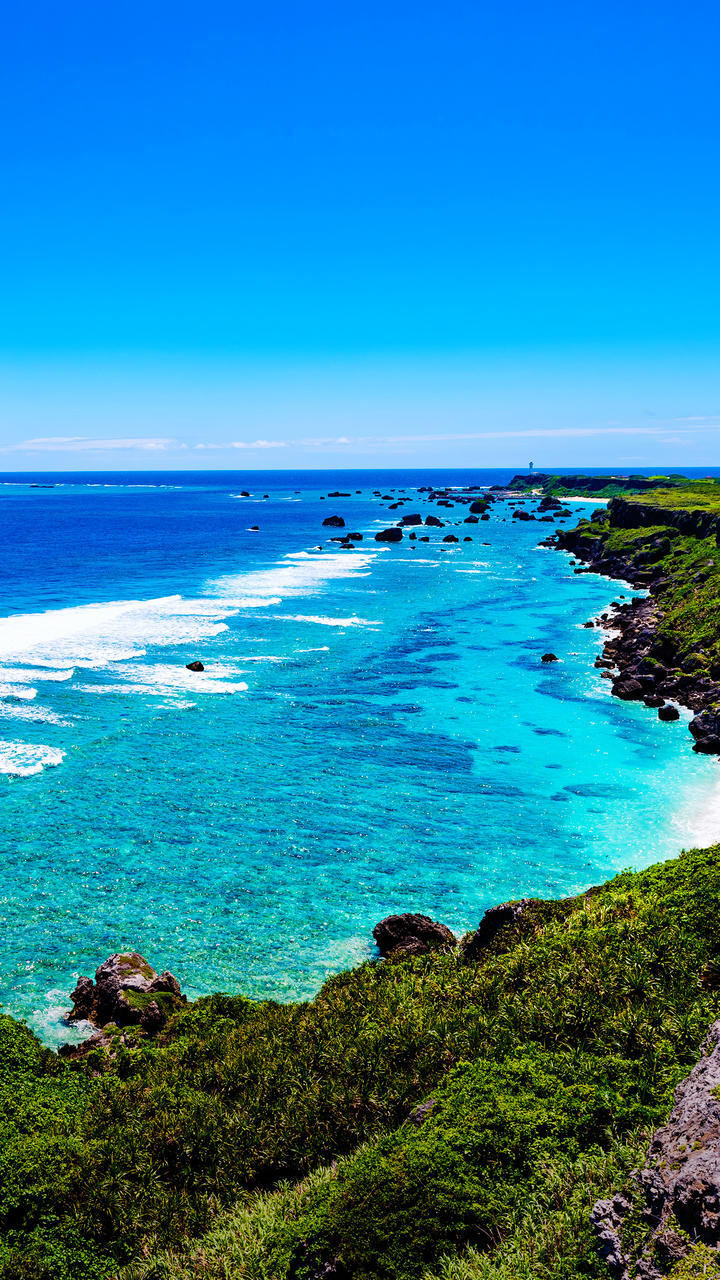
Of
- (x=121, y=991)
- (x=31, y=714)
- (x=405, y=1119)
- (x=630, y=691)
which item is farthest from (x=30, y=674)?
(x=405, y=1119)

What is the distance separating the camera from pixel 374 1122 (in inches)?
457

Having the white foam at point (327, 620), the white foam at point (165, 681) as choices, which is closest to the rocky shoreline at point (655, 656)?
the white foam at point (327, 620)

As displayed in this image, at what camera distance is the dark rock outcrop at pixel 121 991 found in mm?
16672

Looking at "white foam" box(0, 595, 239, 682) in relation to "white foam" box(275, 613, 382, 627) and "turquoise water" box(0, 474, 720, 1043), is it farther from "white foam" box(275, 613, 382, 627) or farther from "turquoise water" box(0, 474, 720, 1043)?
"white foam" box(275, 613, 382, 627)

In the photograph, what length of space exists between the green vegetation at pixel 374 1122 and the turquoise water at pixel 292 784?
5.09 metres

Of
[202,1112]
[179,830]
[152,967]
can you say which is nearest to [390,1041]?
[202,1112]

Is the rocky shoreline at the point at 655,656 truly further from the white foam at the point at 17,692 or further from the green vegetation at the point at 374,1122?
the white foam at the point at 17,692

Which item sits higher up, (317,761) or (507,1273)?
(507,1273)

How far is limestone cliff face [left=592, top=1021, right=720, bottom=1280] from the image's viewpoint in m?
6.70

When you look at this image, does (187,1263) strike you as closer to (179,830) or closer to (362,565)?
(179,830)

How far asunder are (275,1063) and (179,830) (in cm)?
1494

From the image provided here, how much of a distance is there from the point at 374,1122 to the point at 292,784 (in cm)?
1965

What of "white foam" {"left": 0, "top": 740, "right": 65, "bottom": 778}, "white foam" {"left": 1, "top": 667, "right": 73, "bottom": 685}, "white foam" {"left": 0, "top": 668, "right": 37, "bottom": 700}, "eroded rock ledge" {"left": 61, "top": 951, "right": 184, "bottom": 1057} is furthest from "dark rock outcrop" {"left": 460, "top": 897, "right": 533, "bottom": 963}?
"white foam" {"left": 1, "top": 667, "right": 73, "bottom": 685}

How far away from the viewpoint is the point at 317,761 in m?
33.2
